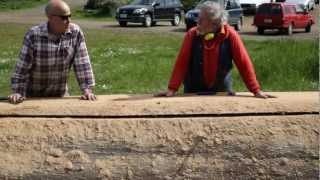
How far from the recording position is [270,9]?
30938 mm

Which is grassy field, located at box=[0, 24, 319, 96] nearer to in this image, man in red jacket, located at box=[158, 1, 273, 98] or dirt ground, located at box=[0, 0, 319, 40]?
man in red jacket, located at box=[158, 1, 273, 98]

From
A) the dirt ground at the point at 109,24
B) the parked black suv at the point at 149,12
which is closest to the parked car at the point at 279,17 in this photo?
the dirt ground at the point at 109,24

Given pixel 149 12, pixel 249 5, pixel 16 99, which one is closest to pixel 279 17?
pixel 149 12

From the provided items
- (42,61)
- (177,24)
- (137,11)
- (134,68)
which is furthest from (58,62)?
(177,24)

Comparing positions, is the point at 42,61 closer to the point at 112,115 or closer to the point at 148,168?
the point at 112,115

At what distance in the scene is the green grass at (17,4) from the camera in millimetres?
47031

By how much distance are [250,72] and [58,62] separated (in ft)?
4.74

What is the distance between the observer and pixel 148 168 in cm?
475

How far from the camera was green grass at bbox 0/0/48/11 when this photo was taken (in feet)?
154

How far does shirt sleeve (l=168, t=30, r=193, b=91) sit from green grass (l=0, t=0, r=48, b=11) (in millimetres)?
42117

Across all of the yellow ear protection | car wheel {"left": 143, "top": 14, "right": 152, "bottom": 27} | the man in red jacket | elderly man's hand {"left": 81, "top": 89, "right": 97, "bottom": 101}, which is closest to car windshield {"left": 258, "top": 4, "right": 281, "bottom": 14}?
car wheel {"left": 143, "top": 14, "right": 152, "bottom": 27}

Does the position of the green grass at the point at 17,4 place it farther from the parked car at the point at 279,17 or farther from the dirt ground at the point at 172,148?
the dirt ground at the point at 172,148

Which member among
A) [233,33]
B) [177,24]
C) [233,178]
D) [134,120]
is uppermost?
[233,33]

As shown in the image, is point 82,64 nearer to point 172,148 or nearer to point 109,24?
point 172,148
